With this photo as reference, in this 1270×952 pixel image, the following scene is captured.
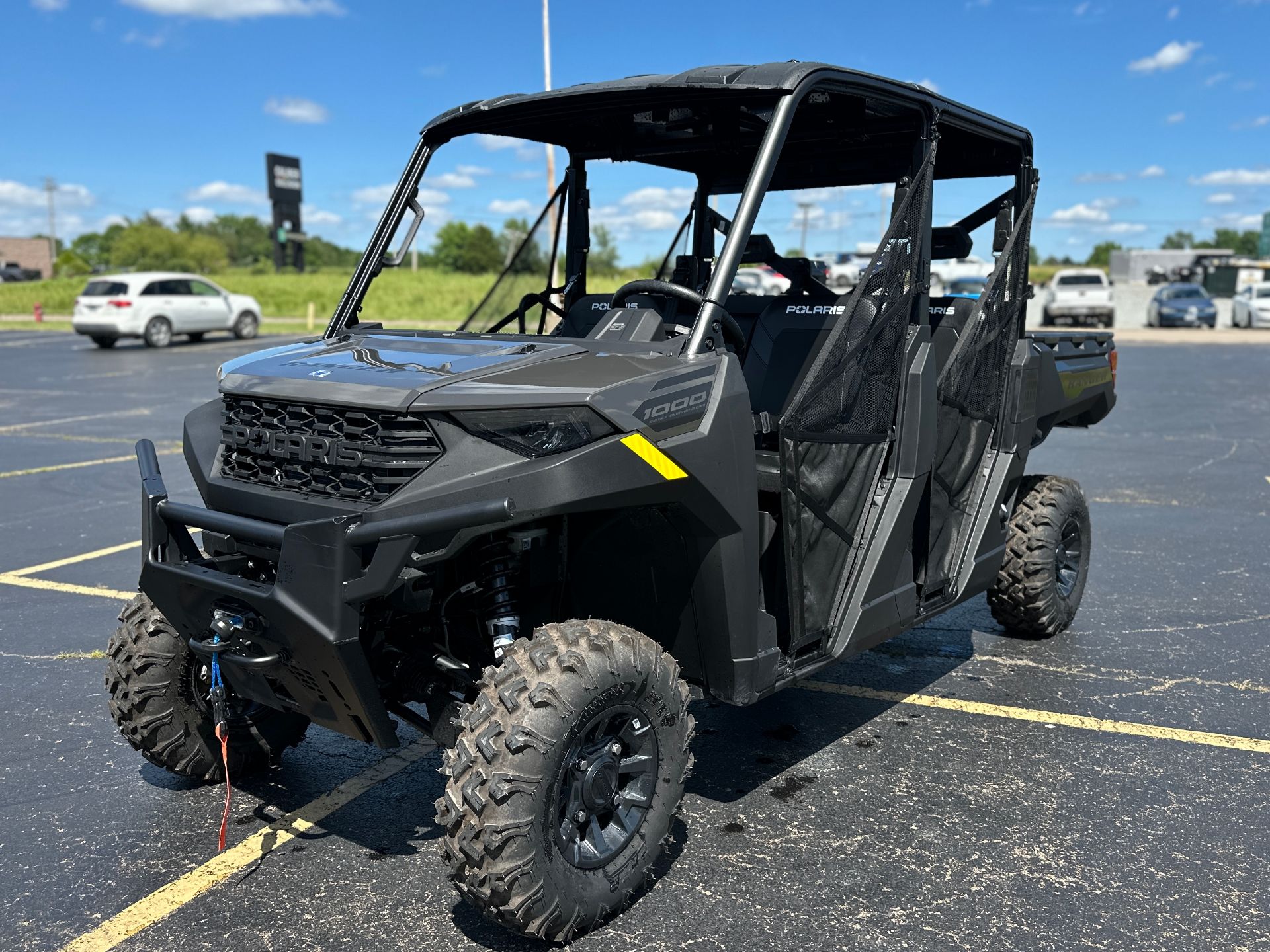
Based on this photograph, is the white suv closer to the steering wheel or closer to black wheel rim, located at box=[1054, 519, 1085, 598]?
black wheel rim, located at box=[1054, 519, 1085, 598]

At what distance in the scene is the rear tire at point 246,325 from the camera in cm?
2961

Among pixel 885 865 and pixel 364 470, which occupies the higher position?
pixel 364 470

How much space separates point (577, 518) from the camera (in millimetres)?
3455

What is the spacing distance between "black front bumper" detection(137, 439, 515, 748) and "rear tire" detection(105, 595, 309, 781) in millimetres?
428

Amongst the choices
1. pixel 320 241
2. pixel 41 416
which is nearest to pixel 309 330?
pixel 41 416

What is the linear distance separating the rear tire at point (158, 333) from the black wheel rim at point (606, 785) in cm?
2668

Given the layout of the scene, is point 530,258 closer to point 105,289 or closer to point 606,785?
point 606,785

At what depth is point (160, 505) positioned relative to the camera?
320 centimetres

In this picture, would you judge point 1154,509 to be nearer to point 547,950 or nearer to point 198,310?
point 547,950

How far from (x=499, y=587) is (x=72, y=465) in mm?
8886

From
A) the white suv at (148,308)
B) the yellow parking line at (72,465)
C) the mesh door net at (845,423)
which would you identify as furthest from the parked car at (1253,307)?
the mesh door net at (845,423)

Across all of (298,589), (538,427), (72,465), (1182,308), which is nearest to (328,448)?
(298,589)

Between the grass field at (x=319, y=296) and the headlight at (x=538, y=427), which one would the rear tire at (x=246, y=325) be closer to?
the grass field at (x=319, y=296)

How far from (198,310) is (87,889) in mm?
27118
